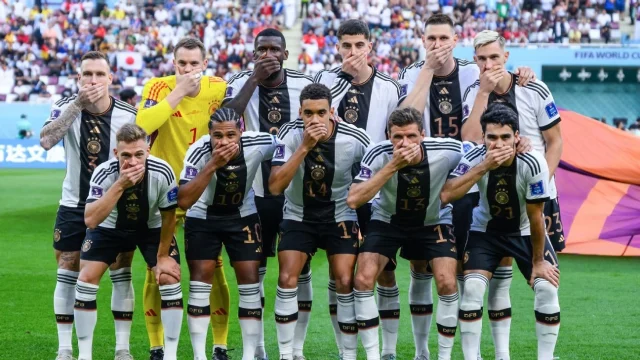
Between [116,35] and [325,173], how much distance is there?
27566mm

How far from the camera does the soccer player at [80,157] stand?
6.57 meters

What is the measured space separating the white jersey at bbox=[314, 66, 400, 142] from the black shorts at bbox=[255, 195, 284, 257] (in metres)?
0.78

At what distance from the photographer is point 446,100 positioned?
695cm

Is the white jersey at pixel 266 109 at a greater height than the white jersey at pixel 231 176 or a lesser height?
greater

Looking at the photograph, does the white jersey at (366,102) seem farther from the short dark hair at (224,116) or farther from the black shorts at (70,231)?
the black shorts at (70,231)

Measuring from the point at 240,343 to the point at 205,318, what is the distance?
116cm

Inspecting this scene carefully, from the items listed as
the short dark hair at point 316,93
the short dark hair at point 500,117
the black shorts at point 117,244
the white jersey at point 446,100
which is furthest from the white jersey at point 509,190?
the black shorts at point 117,244

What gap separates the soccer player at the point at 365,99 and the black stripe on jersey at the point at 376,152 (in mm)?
584

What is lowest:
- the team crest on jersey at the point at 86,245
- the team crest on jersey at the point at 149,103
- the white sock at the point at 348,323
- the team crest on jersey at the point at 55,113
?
the white sock at the point at 348,323

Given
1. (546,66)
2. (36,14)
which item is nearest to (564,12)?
(546,66)

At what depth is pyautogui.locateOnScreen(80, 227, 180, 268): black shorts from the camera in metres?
6.36

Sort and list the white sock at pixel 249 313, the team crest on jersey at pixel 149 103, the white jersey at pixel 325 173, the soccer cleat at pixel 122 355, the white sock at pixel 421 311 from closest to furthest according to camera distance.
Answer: the white sock at pixel 249 313 < the white jersey at pixel 325 173 < the soccer cleat at pixel 122 355 < the white sock at pixel 421 311 < the team crest on jersey at pixel 149 103

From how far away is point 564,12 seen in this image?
32.9 metres

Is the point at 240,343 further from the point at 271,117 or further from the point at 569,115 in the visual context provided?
the point at 569,115
